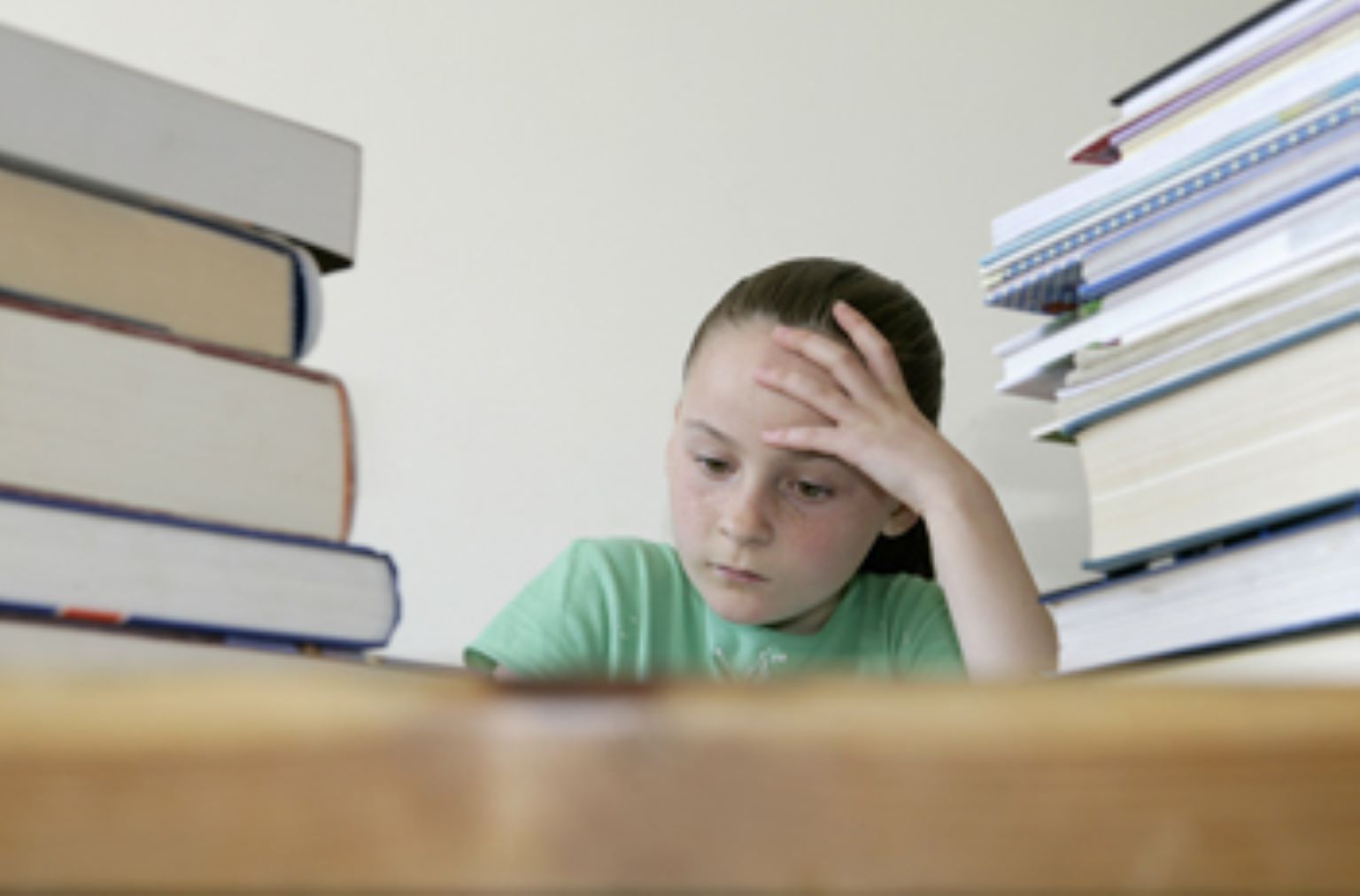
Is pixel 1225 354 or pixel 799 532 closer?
pixel 1225 354

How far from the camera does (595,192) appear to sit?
1567mm

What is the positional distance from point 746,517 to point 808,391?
119 millimetres

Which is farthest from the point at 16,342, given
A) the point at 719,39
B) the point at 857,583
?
the point at 719,39

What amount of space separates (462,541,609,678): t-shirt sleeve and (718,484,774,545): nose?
6.8 inches

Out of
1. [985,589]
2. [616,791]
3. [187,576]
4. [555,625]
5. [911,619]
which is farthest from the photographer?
[911,619]

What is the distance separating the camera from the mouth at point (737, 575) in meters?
1.29

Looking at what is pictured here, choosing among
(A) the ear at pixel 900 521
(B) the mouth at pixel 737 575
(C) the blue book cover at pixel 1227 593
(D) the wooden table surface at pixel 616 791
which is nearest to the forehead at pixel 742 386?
(B) the mouth at pixel 737 575

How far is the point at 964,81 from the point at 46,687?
5.57 feet

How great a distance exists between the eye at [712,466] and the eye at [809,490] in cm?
6

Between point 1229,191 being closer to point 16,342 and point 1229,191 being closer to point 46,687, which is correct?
point 16,342

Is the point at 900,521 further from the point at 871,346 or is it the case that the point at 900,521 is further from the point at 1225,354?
the point at 1225,354

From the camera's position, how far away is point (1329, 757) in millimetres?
145

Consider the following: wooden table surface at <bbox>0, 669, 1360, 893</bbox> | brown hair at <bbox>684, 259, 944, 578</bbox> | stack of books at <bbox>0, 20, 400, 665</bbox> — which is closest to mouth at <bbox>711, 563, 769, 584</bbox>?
brown hair at <bbox>684, 259, 944, 578</bbox>

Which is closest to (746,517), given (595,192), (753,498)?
(753,498)
